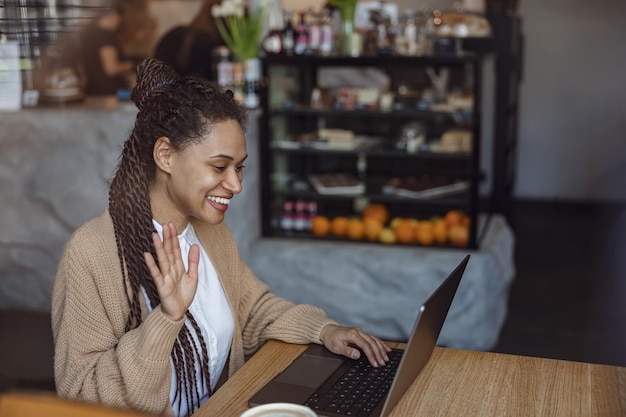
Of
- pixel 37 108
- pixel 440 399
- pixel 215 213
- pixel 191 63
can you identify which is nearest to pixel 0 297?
pixel 37 108

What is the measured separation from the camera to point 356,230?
3969 millimetres

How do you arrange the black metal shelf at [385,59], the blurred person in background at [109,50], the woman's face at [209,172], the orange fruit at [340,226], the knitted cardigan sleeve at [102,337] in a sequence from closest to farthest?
the knitted cardigan sleeve at [102,337] → the woman's face at [209,172] → the black metal shelf at [385,59] → the orange fruit at [340,226] → the blurred person in background at [109,50]

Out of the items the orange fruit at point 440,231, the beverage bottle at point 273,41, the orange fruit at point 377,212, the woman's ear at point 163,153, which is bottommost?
the orange fruit at point 440,231

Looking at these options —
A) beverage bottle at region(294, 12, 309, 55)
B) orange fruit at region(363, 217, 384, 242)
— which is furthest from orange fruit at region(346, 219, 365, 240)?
beverage bottle at region(294, 12, 309, 55)

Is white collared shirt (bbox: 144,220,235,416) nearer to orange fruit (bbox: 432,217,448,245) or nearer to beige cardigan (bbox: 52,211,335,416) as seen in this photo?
beige cardigan (bbox: 52,211,335,416)

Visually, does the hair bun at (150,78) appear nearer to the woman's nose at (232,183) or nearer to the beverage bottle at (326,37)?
the woman's nose at (232,183)

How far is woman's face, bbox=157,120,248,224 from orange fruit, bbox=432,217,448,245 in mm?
2280

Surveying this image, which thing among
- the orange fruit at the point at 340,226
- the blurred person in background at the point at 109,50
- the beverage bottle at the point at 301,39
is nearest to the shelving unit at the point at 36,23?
the blurred person in background at the point at 109,50

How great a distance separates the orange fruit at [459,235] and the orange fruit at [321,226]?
0.65m

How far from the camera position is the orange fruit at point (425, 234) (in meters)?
3.84

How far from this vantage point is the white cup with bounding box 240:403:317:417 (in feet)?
4.17

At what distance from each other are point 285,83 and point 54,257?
1575mm

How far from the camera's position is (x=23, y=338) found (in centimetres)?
377

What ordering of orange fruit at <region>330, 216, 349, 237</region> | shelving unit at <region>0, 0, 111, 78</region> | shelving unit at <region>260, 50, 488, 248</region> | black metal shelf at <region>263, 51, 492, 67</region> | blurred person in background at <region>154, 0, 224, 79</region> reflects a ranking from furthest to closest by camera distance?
1. blurred person in background at <region>154, 0, 224, 79</region>
2. orange fruit at <region>330, 216, 349, 237</region>
3. shelving unit at <region>260, 50, 488, 248</region>
4. black metal shelf at <region>263, 51, 492, 67</region>
5. shelving unit at <region>0, 0, 111, 78</region>
